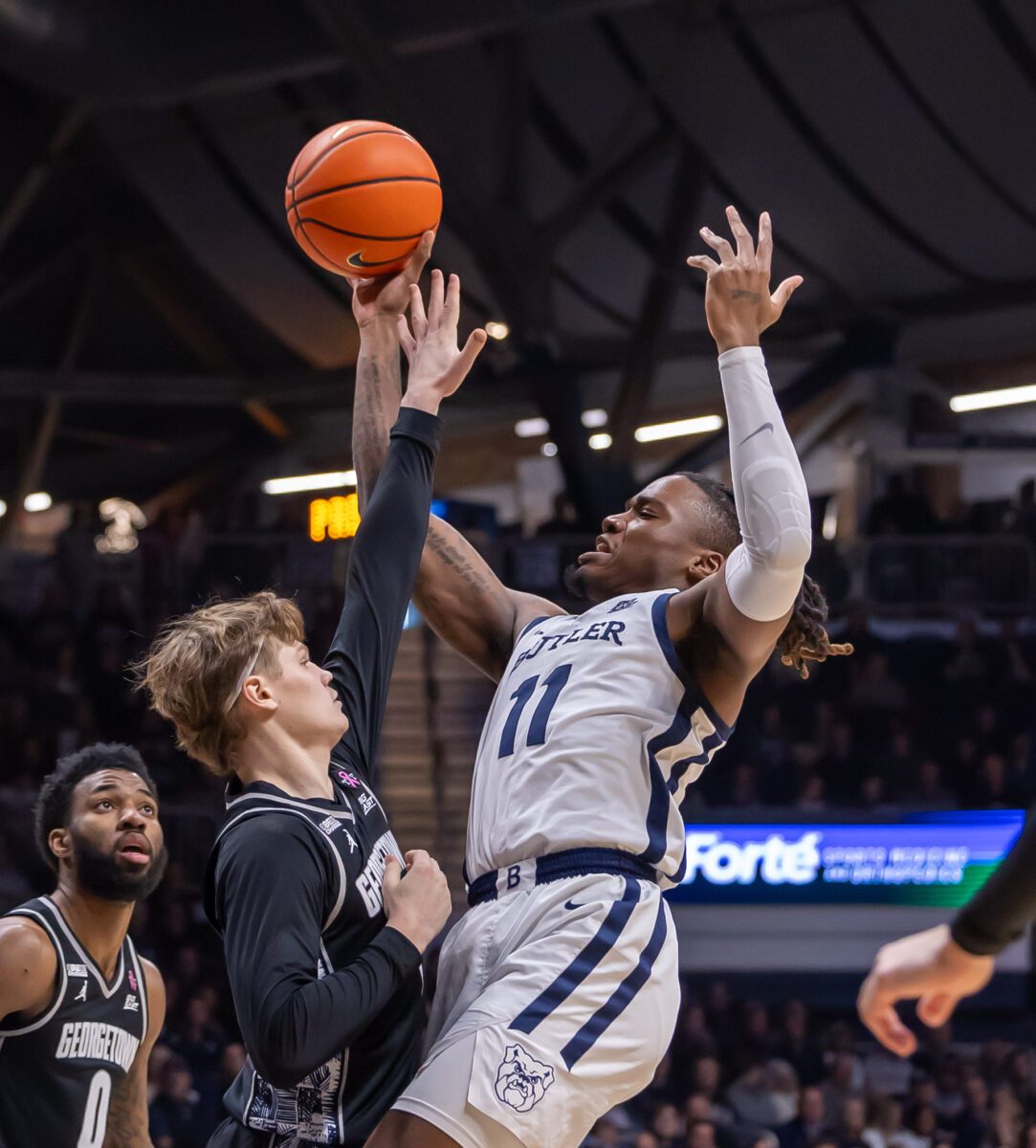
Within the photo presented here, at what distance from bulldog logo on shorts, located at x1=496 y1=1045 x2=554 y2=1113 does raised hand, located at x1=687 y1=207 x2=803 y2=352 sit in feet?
4.81

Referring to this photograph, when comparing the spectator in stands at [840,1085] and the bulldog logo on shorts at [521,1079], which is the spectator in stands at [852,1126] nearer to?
the spectator in stands at [840,1085]

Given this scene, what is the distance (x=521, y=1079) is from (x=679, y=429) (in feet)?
52.9

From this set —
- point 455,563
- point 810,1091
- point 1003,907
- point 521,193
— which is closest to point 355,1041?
point 1003,907

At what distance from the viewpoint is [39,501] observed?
20359 mm

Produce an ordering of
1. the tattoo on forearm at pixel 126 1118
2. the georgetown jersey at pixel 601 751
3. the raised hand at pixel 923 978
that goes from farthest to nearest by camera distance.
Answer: the tattoo on forearm at pixel 126 1118 → the georgetown jersey at pixel 601 751 → the raised hand at pixel 923 978

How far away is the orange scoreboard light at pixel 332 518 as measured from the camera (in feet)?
51.4

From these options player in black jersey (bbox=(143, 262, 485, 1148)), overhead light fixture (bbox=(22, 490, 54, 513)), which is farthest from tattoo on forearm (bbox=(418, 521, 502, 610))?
overhead light fixture (bbox=(22, 490, 54, 513))

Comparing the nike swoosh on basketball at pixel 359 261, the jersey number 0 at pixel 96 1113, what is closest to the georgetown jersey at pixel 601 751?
the nike swoosh on basketball at pixel 359 261

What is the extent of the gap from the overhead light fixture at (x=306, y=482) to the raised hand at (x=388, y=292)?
15.8 metres

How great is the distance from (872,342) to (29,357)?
994 centimetres

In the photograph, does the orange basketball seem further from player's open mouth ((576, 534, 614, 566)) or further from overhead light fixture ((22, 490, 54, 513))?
overhead light fixture ((22, 490, 54, 513))

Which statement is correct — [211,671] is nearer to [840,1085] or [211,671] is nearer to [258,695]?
[258,695]

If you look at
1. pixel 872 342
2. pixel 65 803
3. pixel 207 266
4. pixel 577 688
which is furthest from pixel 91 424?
pixel 577 688

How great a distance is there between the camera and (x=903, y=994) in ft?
8.19
